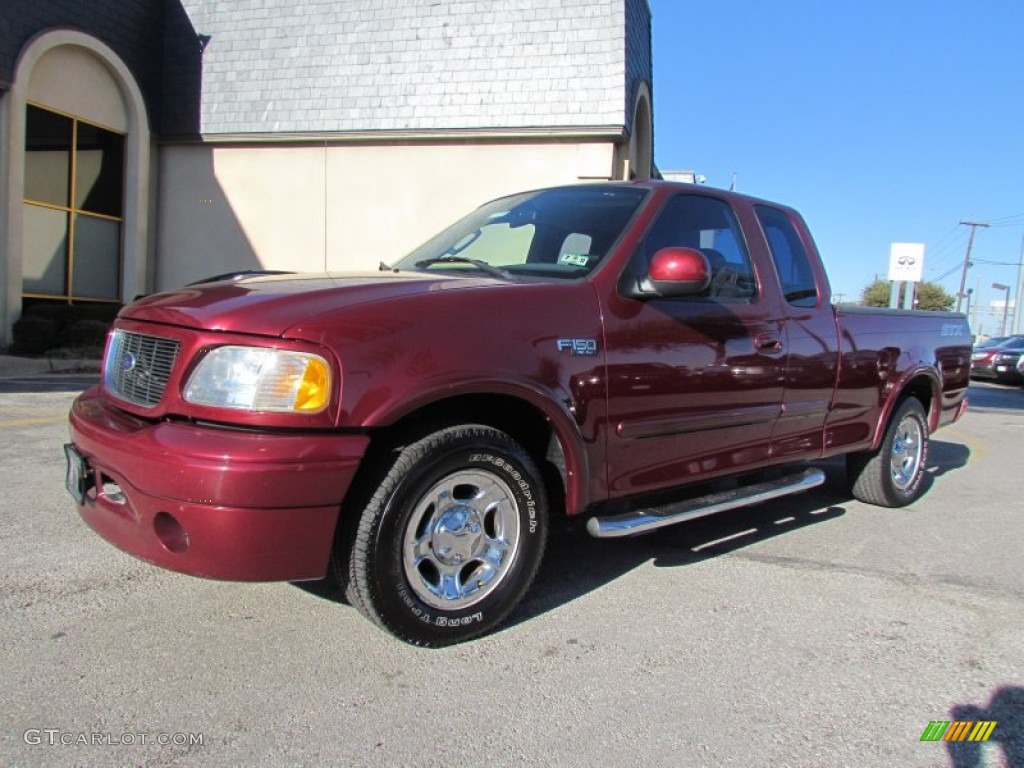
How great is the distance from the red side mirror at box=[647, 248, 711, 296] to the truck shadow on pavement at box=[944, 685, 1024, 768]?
6.12 feet

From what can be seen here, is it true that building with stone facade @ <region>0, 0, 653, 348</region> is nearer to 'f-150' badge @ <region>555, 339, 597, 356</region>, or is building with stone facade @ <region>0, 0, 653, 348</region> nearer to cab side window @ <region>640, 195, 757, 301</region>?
cab side window @ <region>640, 195, 757, 301</region>

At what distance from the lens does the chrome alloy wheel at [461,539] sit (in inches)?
118

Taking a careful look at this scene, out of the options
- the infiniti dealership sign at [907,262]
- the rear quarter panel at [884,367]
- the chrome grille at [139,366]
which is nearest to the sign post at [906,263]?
the infiniti dealership sign at [907,262]

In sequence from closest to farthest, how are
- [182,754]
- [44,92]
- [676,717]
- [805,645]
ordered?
1. [182,754]
2. [676,717]
3. [805,645]
4. [44,92]

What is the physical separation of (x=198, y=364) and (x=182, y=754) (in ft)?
4.01

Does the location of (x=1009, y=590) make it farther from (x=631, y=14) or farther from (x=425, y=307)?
(x=631, y=14)

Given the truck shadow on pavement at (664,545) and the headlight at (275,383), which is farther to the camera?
the truck shadow on pavement at (664,545)

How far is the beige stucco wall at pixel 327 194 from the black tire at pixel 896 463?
9101mm

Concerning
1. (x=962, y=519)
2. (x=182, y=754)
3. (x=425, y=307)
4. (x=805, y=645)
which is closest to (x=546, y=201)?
(x=425, y=307)

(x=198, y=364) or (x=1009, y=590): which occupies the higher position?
(x=198, y=364)

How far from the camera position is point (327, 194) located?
15539 millimetres

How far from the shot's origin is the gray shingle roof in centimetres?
1403

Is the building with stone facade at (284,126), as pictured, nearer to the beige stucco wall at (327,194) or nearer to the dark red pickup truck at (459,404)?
the beige stucco wall at (327,194)

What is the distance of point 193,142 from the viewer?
16.0 meters
